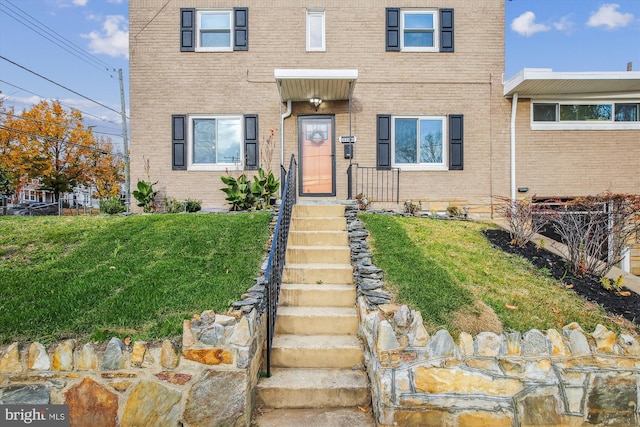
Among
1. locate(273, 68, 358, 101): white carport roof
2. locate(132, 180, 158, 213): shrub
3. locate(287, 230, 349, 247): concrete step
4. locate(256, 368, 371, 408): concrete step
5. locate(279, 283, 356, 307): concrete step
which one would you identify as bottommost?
locate(256, 368, 371, 408): concrete step

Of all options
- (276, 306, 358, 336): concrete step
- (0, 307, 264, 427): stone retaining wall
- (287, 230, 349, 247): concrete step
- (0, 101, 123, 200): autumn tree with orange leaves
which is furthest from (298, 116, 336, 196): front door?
(0, 101, 123, 200): autumn tree with orange leaves

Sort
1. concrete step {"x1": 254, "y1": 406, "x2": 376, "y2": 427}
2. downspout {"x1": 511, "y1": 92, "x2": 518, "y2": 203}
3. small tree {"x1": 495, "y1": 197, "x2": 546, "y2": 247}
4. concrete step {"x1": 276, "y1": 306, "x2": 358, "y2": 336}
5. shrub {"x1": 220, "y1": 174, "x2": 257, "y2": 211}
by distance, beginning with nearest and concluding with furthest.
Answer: concrete step {"x1": 254, "y1": 406, "x2": 376, "y2": 427} → concrete step {"x1": 276, "y1": 306, "x2": 358, "y2": 336} → small tree {"x1": 495, "y1": 197, "x2": 546, "y2": 247} → shrub {"x1": 220, "y1": 174, "x2": 257, "y2": 211} → downspout {"x1": 511, "y1": 92, "x2": 518, "y2": 203}

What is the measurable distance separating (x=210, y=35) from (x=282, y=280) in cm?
770

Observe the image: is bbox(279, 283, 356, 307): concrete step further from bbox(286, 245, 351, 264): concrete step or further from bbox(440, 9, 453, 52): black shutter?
bbox(440, 9, 453, 52): black shutter

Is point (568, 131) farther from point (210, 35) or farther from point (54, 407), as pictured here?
point (54, 407)

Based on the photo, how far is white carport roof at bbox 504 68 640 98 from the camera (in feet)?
28.1

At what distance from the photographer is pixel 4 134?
21969mm

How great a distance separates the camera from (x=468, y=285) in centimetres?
455

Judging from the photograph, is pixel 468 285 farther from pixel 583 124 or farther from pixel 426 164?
pixel 583 124

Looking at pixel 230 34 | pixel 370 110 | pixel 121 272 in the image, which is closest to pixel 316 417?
pixel 121 272

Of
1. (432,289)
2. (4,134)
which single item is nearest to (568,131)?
(432,289)

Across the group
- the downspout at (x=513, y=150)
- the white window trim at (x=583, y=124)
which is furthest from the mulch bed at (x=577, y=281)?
the white window trim at (x=583, y=124)

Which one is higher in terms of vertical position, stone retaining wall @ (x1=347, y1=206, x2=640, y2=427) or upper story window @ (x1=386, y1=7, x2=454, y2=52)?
upper story window @ (x1=386, y1=7, x2=454, y2=52)

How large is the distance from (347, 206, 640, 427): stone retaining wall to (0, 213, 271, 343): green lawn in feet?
5.97
